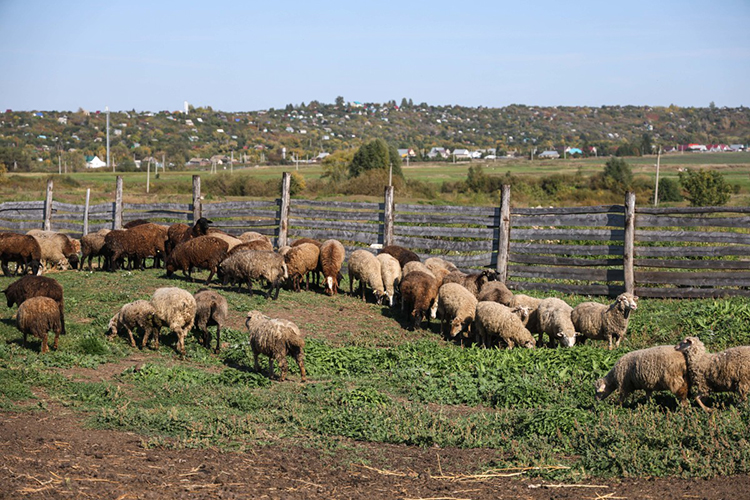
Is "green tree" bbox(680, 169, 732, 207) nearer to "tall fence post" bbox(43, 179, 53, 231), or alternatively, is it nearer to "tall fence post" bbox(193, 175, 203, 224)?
"tall fence post" bbox(193, 175, 203, 224)

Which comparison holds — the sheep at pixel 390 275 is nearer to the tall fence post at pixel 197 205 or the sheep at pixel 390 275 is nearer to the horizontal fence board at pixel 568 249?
the horizontal fence board at pixel 568 249

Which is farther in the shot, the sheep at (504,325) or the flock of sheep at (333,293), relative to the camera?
the sheep at (504,325)

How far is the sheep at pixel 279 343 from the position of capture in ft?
30.4

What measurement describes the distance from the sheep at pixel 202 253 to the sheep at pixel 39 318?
5.88 meters

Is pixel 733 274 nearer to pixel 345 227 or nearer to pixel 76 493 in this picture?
pixel 345 227

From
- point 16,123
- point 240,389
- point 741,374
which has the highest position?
point 16,123

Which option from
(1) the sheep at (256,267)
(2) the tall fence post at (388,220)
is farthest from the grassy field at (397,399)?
(2) the tall fence post at (388,220)

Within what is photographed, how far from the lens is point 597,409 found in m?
7.94

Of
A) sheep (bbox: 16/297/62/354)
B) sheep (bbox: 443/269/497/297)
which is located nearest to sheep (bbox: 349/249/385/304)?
sheep (bbox: 443/269/497/297)

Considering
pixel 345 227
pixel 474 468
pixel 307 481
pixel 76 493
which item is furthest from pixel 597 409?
pixel 345 227

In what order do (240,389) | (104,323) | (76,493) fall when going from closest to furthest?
(76,493) < (240,389) < (104,323)

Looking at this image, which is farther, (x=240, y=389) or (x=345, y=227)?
(x=345, y=227)

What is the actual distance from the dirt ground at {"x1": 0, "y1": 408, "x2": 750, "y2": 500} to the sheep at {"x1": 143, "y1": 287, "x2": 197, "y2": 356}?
3.57 m

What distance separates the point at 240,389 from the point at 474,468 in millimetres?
3418
